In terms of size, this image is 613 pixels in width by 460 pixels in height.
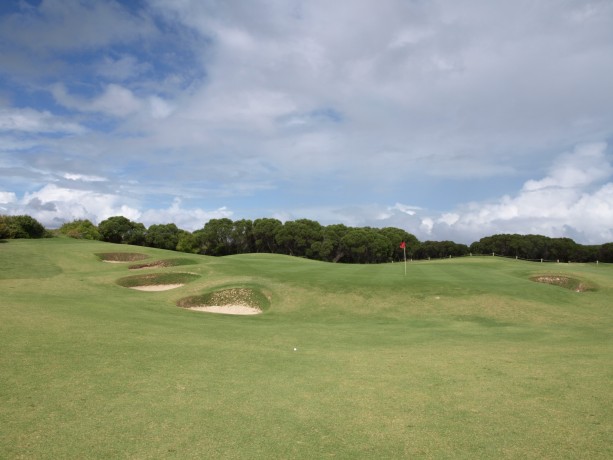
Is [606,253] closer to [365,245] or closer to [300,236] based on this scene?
[365,245]

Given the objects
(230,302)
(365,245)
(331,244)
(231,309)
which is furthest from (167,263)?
(365,245)

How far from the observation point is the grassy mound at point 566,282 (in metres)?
29.5

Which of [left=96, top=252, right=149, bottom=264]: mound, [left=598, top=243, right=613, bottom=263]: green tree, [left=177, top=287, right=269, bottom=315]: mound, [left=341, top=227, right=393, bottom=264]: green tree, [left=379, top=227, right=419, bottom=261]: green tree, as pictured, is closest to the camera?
[left=177, top=287, right=269, bottom=315]: mound

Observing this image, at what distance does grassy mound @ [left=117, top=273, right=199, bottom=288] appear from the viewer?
1211 inches

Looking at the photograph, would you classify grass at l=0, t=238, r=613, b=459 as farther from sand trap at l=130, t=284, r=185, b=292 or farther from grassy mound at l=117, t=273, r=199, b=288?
grassy mound at l=117, t=273, r=199, b=288

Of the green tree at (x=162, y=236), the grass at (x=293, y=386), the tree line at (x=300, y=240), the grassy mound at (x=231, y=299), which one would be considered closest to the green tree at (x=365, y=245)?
the tree line at (x=300, y=240)

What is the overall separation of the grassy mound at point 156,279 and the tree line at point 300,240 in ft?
224

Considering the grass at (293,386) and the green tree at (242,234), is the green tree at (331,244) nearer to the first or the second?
the green tree at (242,234)

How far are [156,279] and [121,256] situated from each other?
43.4 ft

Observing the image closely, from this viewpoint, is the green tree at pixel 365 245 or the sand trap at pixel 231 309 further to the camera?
the green tree at pixel 365 245

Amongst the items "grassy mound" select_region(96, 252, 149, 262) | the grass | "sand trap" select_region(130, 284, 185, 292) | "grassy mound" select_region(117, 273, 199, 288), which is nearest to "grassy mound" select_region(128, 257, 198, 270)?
"grassy mound" select_region(96, 252, 149, 262)

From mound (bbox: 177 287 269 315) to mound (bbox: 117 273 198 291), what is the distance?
614cm

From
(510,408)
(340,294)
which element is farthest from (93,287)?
(510,408)

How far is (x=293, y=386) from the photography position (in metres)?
9.41
